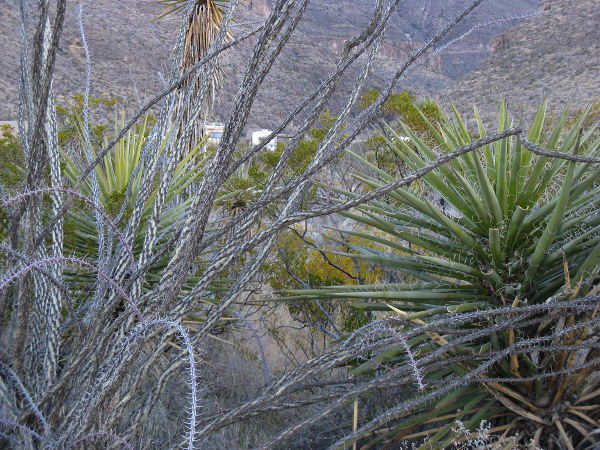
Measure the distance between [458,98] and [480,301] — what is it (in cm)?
2885

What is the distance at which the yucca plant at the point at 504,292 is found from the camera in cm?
270

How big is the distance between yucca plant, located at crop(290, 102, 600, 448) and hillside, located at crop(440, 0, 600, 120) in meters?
23.1

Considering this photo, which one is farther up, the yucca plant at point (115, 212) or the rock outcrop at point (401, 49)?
the rock outcrop at point (401, 49)

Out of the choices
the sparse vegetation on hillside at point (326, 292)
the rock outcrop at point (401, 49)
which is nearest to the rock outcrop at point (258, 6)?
the rock outcrop at point (401, 49)

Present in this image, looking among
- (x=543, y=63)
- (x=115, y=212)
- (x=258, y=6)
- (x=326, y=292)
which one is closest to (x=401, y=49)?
(x=326, y=292)

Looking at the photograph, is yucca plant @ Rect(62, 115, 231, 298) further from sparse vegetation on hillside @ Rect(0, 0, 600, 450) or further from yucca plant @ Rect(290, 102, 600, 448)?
yucca plant @ Rect(290, 102, 600, 448)

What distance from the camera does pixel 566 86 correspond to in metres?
27.7

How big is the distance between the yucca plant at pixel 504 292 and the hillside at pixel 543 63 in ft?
75.9

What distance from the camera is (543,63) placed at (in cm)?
3144

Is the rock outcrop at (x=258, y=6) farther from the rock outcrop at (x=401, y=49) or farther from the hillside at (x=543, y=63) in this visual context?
the hillside at (x=543, y=63)

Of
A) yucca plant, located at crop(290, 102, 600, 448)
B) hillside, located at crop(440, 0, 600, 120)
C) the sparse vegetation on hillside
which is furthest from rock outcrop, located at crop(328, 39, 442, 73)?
hillside, located at crop(440, 0, 600, 120)

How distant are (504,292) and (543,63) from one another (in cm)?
3151

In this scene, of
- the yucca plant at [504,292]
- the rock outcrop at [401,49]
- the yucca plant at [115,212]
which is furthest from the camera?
the yucca plant at [115,212]

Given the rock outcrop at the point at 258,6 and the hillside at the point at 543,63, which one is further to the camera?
the hillside at the point at 543,63
